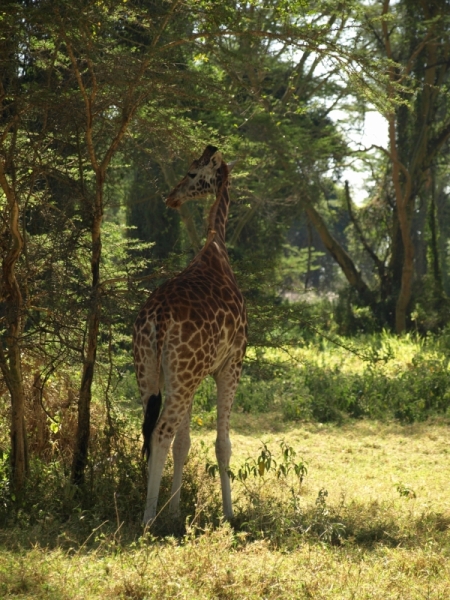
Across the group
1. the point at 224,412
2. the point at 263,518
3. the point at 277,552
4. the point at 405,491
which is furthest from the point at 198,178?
the point at 277,552

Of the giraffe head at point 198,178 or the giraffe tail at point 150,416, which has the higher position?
the giraffe head at point 198,178

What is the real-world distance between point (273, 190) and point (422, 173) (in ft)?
10.9

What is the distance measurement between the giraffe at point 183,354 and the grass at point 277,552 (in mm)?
468

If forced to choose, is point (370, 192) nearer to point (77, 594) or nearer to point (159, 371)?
point (159, 371)

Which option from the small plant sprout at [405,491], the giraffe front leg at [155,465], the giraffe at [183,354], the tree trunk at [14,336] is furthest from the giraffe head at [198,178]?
the small plant sprout at [405,491]

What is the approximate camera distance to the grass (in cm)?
426

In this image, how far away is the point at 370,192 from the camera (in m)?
23.2

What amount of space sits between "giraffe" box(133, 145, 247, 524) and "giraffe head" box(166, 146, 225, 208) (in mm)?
595

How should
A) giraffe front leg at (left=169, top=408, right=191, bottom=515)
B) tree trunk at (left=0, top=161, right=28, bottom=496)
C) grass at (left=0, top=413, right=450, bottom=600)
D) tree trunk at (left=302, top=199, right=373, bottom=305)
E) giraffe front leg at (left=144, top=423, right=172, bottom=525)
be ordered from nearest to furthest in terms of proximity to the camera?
grass at (left=0, top=413, right=450, bottom=600) < giraffe front leg at (left=144, top=423, right=172, bottom=525) < tree trunk at (left=0, top=161, right=28, bottom=496) < giraffe front leg at (left=169, top=408, right=191, bottom=515) < tree trunk at (left=302, top=199, right=373, bottom=305)

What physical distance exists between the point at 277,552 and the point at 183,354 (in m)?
1.44

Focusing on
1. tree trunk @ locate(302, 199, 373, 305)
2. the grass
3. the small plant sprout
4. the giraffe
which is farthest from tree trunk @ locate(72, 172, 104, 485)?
tree trunk @ locate(302, 199, 373, 305)

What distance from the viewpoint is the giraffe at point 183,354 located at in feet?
18.6

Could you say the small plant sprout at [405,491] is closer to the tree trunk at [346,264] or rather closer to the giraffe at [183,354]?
the giraffe at [183,354]

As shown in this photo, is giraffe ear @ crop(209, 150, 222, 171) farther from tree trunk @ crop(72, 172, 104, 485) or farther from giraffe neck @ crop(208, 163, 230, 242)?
tree trunk @ crop(72, 172, 104, 485)
